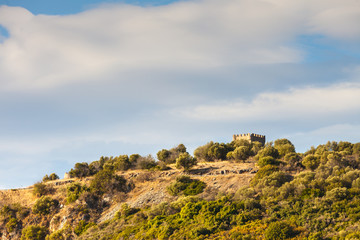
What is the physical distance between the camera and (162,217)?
145 feet

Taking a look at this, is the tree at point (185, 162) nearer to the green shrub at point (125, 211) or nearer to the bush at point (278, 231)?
the green shrub at point (125, 211)

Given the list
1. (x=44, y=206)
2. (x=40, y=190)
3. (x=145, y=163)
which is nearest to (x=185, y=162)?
(x=145, y=163)

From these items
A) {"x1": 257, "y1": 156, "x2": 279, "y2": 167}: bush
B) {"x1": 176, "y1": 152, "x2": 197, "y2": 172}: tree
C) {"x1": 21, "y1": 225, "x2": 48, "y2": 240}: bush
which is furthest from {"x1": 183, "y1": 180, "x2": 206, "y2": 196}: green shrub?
{"x1": 21, "y1": 225, "x2": 48, "y2": 240}: bush

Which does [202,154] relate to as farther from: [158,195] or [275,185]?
[275,185]

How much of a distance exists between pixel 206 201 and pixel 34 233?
23.8 meters

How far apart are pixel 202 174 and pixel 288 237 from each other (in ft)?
85.1

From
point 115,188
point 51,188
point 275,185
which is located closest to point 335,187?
point 275,185

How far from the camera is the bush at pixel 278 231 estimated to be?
33688 millimetres

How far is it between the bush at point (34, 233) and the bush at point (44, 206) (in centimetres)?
347

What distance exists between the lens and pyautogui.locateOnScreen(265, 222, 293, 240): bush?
33.7m

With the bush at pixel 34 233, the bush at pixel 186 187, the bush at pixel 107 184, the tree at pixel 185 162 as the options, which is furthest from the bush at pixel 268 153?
the bush at pixel 34 233

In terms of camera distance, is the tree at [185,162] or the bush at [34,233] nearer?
the bush at [34,233]

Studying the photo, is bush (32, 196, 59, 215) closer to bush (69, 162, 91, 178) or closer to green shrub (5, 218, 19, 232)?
green shrub (5, 218, 19, 232)

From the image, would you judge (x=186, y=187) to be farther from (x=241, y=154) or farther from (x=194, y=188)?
(x=241, y=154)
